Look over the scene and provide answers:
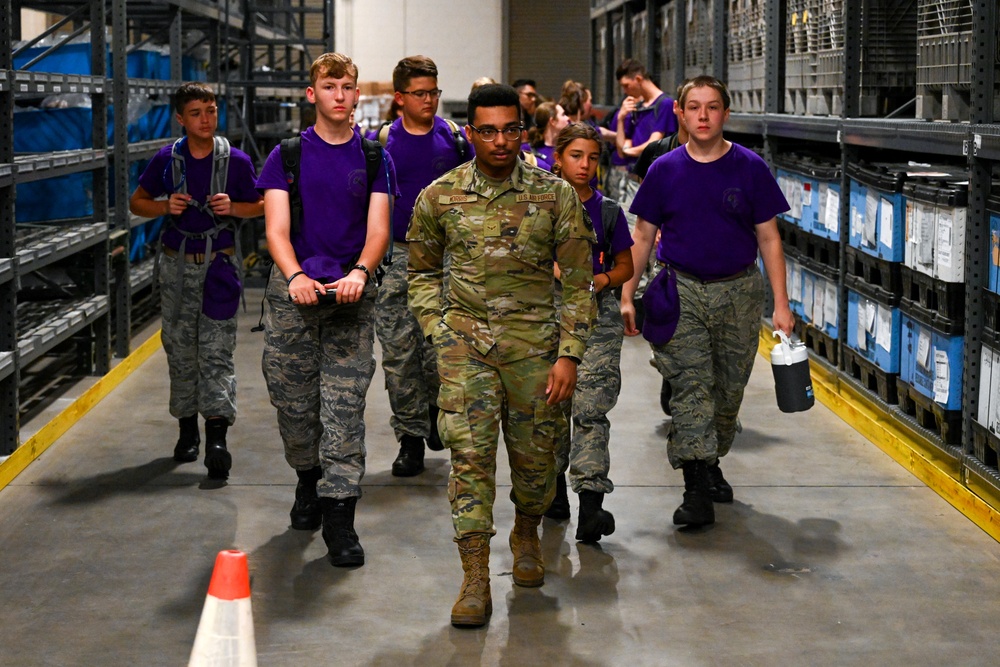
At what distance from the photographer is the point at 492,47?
70.0 feet

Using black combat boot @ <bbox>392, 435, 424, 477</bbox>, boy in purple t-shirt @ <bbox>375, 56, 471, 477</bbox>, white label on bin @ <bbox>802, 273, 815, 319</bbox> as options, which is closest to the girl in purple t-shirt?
boy in purple t-shirt @ <bbox>375, 56, 471, 477</bbox>

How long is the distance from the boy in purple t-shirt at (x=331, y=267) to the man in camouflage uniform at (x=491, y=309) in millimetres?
656

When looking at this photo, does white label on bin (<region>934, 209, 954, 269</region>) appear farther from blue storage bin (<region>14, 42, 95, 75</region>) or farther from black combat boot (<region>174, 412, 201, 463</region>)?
blue storage bin (<region>14, 42, 95, 75</region>)

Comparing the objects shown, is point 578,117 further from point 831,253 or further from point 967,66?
point 967,66

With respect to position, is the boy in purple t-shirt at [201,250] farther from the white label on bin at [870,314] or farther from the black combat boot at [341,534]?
the white label on bin at [870,314]

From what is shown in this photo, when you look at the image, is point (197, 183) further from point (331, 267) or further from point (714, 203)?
point (714, 203)

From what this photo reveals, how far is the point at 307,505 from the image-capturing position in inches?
212

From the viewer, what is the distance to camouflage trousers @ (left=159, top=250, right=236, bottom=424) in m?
6.07

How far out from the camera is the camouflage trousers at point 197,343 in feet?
19.9

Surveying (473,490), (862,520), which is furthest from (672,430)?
(473,490)

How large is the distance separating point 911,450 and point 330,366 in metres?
3.09

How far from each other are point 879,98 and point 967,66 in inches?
70.1

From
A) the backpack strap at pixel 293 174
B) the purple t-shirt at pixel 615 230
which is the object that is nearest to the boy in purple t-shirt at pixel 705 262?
the purple t-shirt at pixel 615 230

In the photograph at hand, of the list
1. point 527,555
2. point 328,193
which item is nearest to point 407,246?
point 328,193
